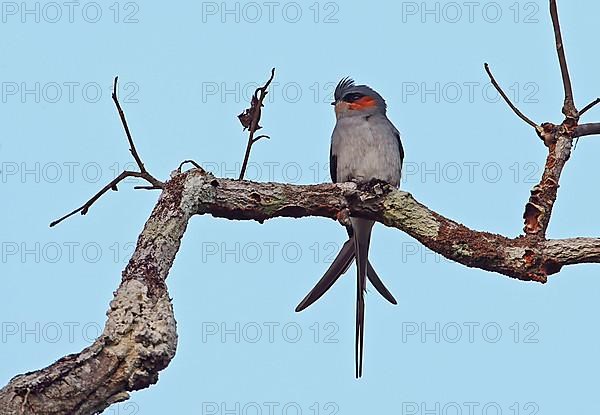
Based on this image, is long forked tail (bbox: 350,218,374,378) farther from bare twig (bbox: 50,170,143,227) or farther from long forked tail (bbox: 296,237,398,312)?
bare twig (bbox: 50,170,143,227)


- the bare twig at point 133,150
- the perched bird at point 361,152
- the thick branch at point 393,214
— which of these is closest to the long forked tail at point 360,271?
the perched bird at point 361,152

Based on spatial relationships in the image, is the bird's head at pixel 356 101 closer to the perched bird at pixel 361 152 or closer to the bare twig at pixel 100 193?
the perched bird at pixel 361 152

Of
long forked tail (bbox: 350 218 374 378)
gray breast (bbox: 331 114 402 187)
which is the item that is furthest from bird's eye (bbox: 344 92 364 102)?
long forked tail (bbox: 350 218 374 378)

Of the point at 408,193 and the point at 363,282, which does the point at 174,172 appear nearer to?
the point at 408,193

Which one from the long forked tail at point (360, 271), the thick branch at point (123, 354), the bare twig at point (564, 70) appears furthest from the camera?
the long forked tail at point (360, 271)

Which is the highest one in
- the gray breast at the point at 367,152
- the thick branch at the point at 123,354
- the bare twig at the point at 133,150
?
the gray breast at the point at 367,152

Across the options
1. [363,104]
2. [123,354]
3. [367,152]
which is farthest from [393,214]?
[363,104]

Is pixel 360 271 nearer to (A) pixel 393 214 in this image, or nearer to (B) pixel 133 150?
(A) pixel 393 214

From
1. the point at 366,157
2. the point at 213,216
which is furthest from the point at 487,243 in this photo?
the point at 366,157
